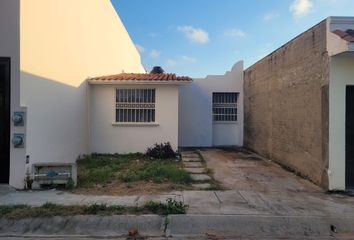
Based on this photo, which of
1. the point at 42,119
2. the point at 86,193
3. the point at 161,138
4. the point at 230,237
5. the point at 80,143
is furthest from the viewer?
the point at 161,138

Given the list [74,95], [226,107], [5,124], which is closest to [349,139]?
[5,124]

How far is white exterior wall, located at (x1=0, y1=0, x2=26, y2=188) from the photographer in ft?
27.7

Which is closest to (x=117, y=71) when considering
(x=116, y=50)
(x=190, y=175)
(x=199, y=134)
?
(x=116, y=50)

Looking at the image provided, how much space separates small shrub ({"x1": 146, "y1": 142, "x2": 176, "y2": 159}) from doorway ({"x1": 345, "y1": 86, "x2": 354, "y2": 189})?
6412 millimetres

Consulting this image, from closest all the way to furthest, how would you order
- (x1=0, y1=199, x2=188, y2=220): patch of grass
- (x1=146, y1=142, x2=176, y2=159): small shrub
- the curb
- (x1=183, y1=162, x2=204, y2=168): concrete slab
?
the curb
(x1=0, y1=199, x2=188, y2=220): patch of grass
(x1=183, y1=162, x2=204, y2=168): concrete slab
(x1=146, y1=142, x2=176, y2=159): small shrub

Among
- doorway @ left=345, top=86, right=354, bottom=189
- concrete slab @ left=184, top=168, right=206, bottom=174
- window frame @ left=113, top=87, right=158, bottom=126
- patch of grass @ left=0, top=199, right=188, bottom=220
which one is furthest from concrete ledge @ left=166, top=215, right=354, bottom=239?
window frame @ left=113, top=87, right=158, bottom=126

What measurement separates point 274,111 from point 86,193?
788 cm

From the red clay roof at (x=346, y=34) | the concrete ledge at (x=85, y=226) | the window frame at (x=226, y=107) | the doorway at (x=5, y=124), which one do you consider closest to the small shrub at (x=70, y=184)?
the doorway at (x=5, y=124)

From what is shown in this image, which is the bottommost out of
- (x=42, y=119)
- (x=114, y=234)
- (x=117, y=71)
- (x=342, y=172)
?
(x=114, y=234)

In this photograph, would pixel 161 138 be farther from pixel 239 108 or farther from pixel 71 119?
pixel 239 108

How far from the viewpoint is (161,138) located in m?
14.4

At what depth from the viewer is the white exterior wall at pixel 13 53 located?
8445 mm

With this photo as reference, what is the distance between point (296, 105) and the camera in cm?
1104

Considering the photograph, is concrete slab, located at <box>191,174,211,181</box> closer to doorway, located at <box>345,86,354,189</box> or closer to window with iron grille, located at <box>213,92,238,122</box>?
doorway, located at <box>345,86,354,189</box>
